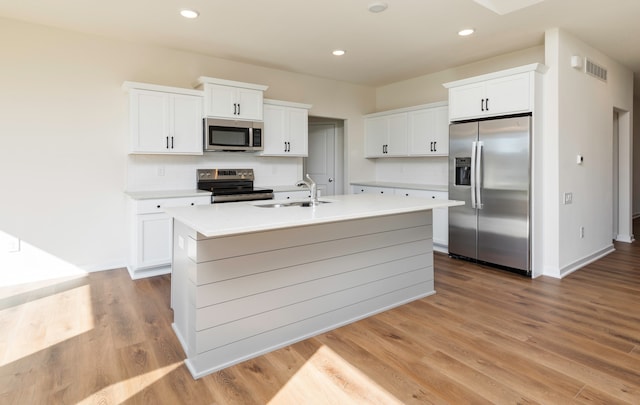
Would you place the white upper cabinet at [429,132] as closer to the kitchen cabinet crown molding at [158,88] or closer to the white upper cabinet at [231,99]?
the white upper cabinet at [231,99]

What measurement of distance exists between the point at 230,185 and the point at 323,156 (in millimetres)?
2393

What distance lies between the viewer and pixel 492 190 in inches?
161

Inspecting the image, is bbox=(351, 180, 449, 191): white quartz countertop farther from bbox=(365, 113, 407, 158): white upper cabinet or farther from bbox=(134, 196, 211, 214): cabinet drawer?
bbox=(134, 196, 211, 214): cabinet drawer

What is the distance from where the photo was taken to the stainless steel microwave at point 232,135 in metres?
4.30

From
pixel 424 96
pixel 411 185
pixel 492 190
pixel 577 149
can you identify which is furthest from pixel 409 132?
pixel 577 149

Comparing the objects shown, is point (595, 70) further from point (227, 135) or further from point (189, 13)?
point (189, 13)

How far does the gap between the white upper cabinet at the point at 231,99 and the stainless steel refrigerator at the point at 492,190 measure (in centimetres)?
240

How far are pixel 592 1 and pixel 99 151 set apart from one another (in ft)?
16.2

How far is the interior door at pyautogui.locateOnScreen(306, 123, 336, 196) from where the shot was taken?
655 centimetres

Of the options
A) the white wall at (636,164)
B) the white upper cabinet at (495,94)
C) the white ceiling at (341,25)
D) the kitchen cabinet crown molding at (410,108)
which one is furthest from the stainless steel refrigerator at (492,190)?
the white wall at (636,164)

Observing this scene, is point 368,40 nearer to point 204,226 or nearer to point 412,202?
point 412,202

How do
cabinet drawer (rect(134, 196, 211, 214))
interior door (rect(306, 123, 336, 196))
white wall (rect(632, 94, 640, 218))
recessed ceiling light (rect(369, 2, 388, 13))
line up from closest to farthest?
1. recessed ceiling light (rect(369, 2, 388, 13))
2. cabinet drawer (rect(134, 196, 211, 214))
3. interior door (rect(306, 123, 336, 196))
4. white wall (rect(632, 94, 640, 218))

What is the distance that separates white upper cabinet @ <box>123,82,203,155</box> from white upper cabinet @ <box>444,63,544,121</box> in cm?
302

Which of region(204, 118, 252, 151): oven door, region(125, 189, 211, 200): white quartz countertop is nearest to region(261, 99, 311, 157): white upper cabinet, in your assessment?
region(204, 118, 252, 151): oven door
